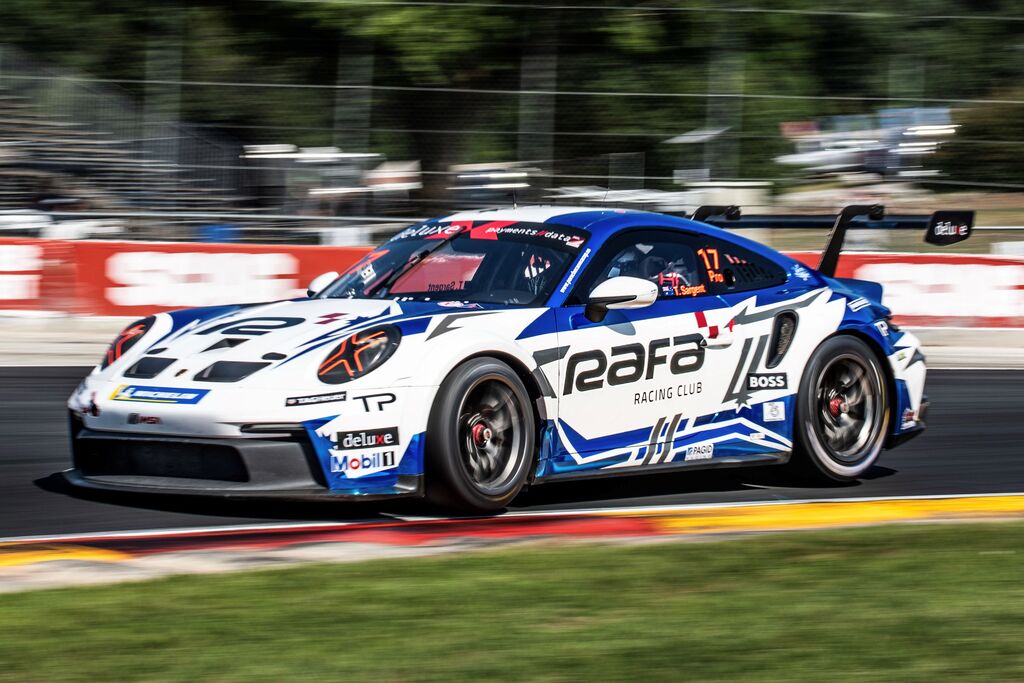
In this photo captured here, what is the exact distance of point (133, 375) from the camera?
6.37 meters

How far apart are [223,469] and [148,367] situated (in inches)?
25.1

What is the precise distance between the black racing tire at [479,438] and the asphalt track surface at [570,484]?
0.94ft

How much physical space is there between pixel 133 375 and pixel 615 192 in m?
10.5

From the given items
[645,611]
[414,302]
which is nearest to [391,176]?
[414,302]

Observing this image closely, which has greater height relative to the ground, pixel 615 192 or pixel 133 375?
pixel 615 192

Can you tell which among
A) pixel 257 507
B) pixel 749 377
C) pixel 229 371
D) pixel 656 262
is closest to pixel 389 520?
pixel 257 507

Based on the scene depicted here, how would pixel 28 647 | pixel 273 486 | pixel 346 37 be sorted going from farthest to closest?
pixel 346 37 → pixel 273 486 → pixel 28 647

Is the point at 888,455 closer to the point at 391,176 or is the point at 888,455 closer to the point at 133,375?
the point at 133,375

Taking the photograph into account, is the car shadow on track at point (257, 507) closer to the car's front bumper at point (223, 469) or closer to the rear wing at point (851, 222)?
the car's front bumper at point (223, 469)

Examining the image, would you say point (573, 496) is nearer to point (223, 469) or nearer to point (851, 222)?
point (223, 469)

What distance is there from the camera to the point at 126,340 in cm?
678

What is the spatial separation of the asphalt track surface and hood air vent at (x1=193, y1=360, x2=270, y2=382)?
1.84ft

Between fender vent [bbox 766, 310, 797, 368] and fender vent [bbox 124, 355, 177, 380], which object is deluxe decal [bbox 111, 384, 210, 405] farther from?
fender vent [bbox 766, 310, 797, 368]

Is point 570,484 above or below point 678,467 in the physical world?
below
